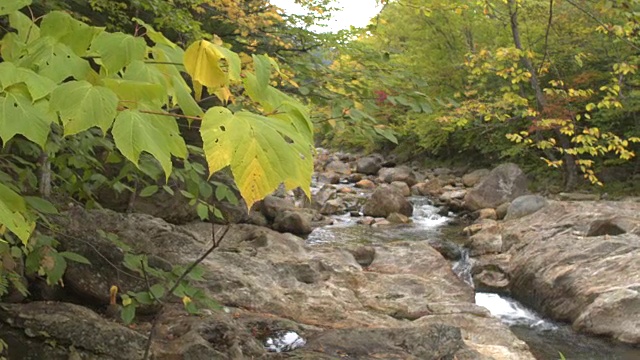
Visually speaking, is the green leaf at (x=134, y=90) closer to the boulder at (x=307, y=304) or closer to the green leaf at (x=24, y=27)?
the green leaf at (x=24, y=27)

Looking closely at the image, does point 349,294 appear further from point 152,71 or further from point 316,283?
point 152,71

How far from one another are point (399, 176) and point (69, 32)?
20107 mm

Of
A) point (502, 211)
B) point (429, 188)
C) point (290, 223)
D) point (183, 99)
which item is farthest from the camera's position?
point (429, 188)

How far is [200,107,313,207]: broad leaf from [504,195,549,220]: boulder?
484 inches

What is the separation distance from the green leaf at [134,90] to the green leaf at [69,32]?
246mm

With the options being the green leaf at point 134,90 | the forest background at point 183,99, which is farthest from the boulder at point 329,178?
the green leaf at point 134,90

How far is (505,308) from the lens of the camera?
8.16 m

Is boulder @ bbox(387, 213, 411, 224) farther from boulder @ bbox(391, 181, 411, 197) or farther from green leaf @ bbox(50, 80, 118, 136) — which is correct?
green leaf @ bbox(50, 80, 118, 136)

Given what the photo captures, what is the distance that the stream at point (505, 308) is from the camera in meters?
6.33

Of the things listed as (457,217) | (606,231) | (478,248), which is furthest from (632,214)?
→ (457,217)

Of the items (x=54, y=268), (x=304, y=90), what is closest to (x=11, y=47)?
(x=54, y=268)

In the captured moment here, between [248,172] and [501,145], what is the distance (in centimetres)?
1998

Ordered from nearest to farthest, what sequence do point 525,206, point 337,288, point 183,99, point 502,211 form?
point 183,99 → point 337,288 → point 525,206 → point 502,211

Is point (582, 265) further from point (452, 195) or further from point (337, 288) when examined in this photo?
point (452, 195)
